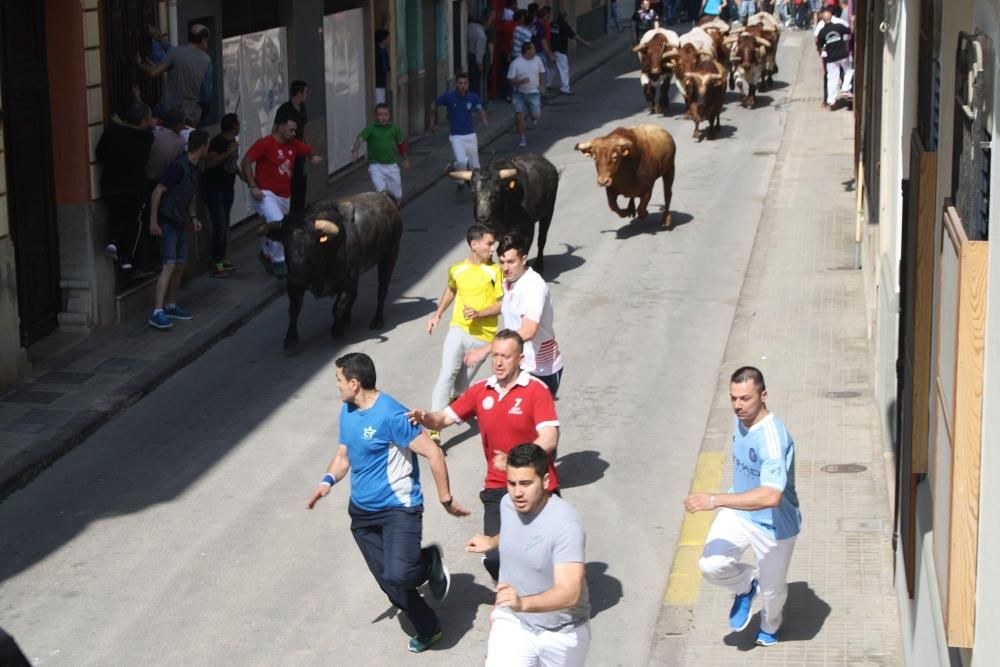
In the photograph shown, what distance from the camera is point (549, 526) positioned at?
7609mm

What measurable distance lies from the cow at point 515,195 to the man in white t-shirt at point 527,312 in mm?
5297

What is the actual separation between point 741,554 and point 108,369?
8086mm

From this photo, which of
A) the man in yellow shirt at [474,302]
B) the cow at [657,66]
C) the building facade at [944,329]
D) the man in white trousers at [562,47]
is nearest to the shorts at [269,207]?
the man in yellow shirt at [474,302]

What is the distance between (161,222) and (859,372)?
7182 millimetres

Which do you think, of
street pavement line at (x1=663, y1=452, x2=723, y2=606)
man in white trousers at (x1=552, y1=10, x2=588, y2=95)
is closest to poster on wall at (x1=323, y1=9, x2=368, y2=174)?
man in white trousers at (x1=552, y1=10, x2=588, y2=95)

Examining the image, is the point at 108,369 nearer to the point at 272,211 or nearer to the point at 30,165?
the point at 30,165

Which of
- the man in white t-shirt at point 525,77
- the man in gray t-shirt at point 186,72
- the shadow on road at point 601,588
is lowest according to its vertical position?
the shadow on road at point 601,588

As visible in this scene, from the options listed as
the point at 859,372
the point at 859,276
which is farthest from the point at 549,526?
the point at 859,276

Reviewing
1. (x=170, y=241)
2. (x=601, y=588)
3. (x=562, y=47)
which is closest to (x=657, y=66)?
(x=562, y=47)

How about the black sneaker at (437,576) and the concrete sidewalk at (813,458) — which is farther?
the black sneaker at (437,576)

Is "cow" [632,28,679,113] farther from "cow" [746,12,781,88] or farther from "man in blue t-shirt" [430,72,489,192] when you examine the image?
"man in blue t-shirt" [430,72,489,192]

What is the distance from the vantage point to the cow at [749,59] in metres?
31.8

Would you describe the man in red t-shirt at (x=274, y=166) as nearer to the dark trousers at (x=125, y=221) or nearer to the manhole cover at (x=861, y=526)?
the dark trousers at (x=125, y=221)

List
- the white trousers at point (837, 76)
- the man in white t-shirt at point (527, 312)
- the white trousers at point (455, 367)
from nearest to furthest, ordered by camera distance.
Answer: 1. the man in white t-shirt at point (527, 312)
2. the white trousers at point (455, 367)
3. the white trousers at point (837, 76)
